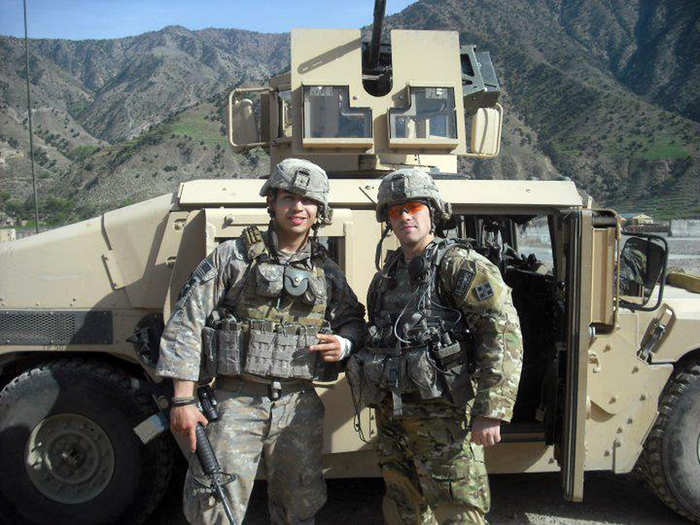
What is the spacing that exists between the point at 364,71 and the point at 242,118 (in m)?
1.04

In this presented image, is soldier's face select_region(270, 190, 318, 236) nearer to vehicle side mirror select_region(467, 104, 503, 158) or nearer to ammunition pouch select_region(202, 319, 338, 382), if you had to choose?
ammunition pouch select_region(202, 319, 338, 382)

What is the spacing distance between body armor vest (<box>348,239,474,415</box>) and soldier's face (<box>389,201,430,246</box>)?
2.9 inches

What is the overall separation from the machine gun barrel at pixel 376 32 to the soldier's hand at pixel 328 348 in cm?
322

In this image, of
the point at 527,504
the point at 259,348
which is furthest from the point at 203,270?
the point at 527,504

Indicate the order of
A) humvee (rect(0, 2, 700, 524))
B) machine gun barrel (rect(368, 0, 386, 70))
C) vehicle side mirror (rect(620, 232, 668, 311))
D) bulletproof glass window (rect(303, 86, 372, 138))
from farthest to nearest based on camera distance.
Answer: machine gun barrel (rect(368, 0, 386, 70))
bulletproof glass window (rect(303, 86, 372, 138))
vehicle side mirror (rect(620, 232, 668, 311))
humvee (rect(0, 2, 700, 524))

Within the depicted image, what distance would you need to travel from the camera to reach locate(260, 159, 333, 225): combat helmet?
288 cm

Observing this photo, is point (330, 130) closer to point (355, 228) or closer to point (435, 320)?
point (355, 228)

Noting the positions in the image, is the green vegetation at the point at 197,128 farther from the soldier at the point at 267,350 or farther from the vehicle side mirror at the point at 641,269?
the soldier at the point at 267,350

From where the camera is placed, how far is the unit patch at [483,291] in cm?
274

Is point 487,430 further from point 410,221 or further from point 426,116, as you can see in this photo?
point 426,116

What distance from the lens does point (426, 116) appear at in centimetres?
481

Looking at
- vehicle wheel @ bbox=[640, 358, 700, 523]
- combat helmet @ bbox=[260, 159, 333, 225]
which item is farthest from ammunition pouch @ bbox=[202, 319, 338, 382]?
vehicle wheel @ bbox=[640, 358, 700, 523]

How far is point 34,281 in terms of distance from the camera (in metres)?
3.80

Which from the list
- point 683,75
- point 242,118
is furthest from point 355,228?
point 683,75
